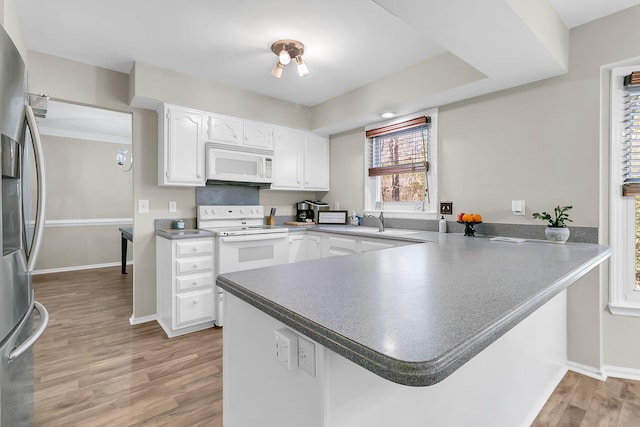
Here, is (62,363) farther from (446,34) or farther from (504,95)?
(504,95)

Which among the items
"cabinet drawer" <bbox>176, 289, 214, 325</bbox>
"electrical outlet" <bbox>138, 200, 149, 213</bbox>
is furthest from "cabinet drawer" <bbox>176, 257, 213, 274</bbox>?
"electrical outlet" <bbox>138, 200, 149, 213</bbox>

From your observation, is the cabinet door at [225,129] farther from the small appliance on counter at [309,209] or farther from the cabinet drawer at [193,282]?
the cabinet drawer at [193,282]

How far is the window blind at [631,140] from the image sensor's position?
2.06 metres

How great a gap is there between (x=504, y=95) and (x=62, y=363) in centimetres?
397

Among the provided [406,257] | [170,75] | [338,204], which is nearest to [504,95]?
[406,257]

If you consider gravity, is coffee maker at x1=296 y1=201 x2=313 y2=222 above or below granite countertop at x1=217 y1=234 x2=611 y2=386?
above

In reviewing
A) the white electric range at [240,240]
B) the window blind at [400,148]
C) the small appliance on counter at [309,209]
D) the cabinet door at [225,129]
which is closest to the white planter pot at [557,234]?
the window blind at [400,148]

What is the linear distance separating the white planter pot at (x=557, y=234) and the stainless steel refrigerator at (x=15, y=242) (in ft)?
9.09

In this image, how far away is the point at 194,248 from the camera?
285 centimetres

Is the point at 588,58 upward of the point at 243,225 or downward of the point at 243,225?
upward

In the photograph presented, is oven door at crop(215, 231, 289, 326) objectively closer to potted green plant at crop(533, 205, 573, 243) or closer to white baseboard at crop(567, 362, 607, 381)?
potted green plant at crop(533, 205, 573, 243)

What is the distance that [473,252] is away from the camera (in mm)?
1748

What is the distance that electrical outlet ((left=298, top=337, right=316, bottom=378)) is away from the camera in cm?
78

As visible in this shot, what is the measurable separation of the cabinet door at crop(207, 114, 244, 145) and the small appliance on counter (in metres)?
1.20
